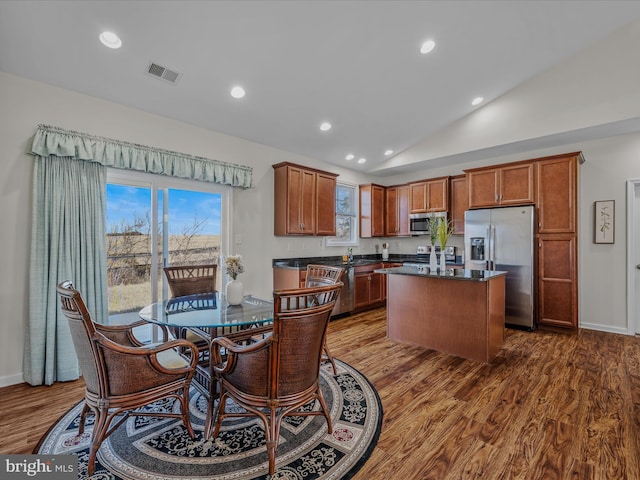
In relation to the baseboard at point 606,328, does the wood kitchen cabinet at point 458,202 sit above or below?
above

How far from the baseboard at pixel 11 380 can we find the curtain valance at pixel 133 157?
2.03 metres

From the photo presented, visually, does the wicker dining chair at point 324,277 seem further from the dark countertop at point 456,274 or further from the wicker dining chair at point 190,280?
the wicker dining chair at point 190,280

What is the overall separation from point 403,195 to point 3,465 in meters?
6.20

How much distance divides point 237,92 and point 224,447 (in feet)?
11.1

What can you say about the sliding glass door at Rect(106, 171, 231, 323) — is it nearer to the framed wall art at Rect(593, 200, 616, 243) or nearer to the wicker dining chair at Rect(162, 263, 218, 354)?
the wicker dining chair at Rect(162, 263, 218, 354)

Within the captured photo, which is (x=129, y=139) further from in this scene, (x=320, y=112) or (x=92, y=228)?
(x=320, y=112)

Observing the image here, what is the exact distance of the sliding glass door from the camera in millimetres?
3297

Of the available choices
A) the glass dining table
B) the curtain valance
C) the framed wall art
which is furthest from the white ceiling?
the glass dining table

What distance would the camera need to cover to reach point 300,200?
477cm

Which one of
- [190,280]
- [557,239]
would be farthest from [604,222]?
[190,280]

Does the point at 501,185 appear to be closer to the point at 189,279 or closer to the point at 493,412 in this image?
the point at 493,412

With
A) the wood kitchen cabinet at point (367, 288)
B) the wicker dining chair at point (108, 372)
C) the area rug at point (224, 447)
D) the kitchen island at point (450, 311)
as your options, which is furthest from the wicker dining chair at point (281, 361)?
the wood kitchen cabinet at point (367, 288)

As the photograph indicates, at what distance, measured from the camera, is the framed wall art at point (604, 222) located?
423cm

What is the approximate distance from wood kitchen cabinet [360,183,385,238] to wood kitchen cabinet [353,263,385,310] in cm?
86
